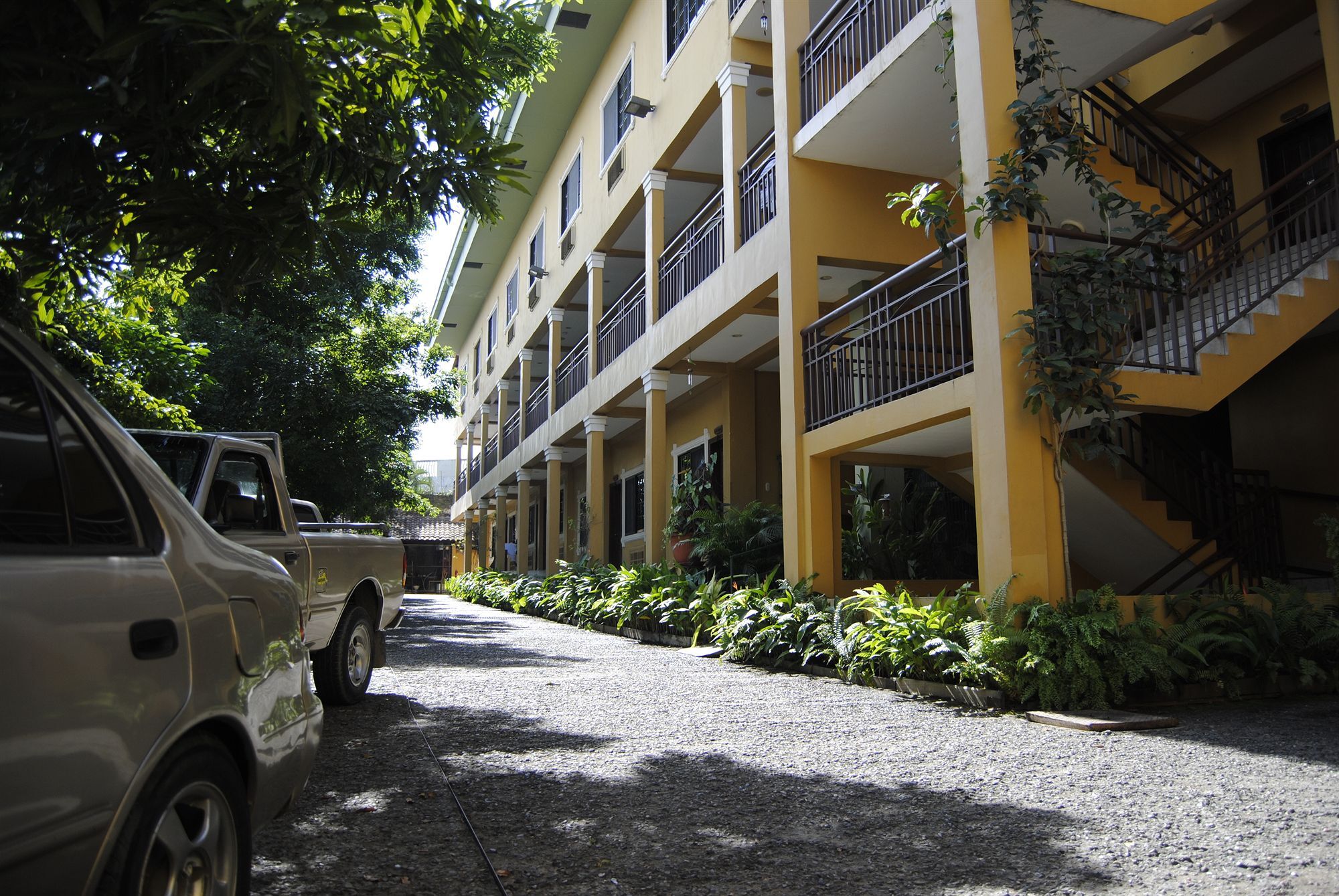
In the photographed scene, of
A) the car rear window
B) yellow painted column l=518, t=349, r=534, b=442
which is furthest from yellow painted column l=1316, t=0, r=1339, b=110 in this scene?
yellow painted column l=518, t=349, r=534, b=442

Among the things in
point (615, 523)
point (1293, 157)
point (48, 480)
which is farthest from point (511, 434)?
point (48, 480)

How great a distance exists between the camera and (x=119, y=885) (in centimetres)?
204

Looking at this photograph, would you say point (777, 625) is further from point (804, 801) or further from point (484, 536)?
point (484, 536)

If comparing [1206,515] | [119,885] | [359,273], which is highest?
[359,273]

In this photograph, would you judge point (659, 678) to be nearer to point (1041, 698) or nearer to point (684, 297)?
point (1041, 698)

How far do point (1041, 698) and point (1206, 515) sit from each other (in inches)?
199

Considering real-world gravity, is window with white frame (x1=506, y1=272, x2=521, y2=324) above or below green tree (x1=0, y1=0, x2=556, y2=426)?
above

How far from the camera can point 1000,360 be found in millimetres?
7879

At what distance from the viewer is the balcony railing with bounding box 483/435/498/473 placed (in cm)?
3266

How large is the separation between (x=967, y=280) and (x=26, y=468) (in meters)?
7.77

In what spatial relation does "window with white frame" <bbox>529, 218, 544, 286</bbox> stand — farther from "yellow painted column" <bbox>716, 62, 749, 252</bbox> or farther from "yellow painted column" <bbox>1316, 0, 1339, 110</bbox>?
"yellow painted column" <bbox>1316, 0, 1339, 110</bbox>

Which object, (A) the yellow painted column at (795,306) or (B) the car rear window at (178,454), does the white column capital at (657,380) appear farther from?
(B) the car rear window at (178,454)

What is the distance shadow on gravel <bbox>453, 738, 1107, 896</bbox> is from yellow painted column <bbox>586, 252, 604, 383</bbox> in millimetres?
15424

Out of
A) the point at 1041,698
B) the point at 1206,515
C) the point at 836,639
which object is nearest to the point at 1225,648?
the point at 1041,698
